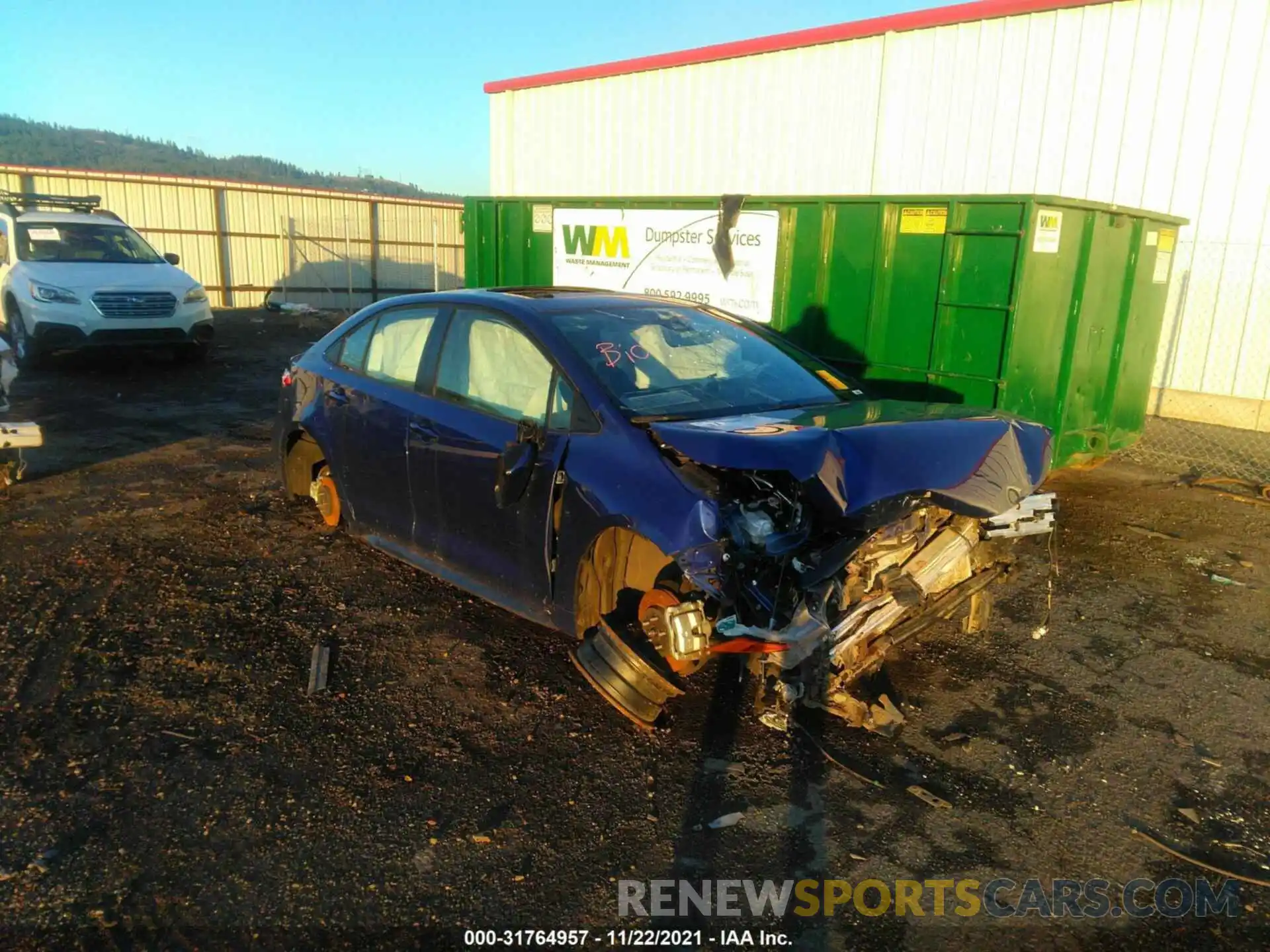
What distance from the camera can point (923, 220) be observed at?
23.2 feet

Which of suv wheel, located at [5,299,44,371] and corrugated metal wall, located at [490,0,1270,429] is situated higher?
corrugated metal wall, located at [490,0,1270,429]

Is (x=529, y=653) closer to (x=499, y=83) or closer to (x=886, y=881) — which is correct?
(x=886, y=881)

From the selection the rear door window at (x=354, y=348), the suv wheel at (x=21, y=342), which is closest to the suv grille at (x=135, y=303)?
the suv wheel at (x=21, y=342)

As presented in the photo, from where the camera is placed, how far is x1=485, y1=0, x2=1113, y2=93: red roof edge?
11.1 meters

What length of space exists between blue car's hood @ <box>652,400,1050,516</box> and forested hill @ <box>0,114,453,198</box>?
9013cm

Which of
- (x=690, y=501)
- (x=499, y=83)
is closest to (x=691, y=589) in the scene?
(x=690, y=501)

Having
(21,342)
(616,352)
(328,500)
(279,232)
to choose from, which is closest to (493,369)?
(616,352)

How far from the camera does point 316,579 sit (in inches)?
209

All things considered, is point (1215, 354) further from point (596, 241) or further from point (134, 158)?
point (134, 158)

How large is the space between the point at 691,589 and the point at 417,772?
4.00ft

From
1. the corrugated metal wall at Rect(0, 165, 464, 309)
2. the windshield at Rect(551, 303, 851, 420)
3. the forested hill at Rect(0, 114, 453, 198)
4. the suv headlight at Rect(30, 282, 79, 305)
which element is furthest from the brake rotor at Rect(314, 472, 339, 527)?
the forested hill at Rect(0, 114, 453, 198)

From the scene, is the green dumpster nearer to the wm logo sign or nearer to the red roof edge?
the wm logo sign

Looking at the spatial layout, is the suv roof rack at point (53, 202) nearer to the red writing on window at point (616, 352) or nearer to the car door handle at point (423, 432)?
the car door handle at point (423, 432)

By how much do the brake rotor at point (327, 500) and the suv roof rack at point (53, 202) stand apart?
10483 mm
